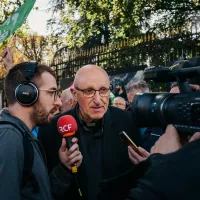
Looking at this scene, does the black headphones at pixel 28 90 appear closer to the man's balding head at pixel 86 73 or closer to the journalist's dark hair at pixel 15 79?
the journalist's dark hair at pixel 15 79

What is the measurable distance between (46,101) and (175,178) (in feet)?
4.80

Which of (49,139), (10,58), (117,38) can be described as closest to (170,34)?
(10,58)

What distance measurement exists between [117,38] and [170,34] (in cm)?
1061

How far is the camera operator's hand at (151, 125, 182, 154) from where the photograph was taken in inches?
46.2

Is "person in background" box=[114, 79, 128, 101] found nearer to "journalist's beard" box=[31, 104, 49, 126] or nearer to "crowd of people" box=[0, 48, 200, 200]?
"crowd of people" box=[0, 48, 200, 200]

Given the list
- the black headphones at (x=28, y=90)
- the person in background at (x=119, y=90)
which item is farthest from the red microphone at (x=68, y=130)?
the person in background at (x=119, y=90)

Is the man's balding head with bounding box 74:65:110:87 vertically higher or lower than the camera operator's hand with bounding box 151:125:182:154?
higher

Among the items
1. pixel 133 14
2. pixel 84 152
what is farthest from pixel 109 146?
pixel 133 14

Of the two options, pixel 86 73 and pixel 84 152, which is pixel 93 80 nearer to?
pixel 86 73

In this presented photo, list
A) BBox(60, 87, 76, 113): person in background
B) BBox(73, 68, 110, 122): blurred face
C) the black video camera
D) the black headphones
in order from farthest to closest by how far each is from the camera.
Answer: BBox(60, 87, 76, 113): person in background
BBox(73, 68, 110, 122): blurred face
the black headphones
the black video camera

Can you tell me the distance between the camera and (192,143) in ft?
3.44

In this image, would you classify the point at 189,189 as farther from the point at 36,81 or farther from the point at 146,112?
the point at 36,81

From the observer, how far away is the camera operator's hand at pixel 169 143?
3.85 feet

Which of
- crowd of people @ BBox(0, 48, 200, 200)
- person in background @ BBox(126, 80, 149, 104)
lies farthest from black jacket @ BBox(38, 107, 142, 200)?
person in background @ BBox(126, 80, 149, 104)
